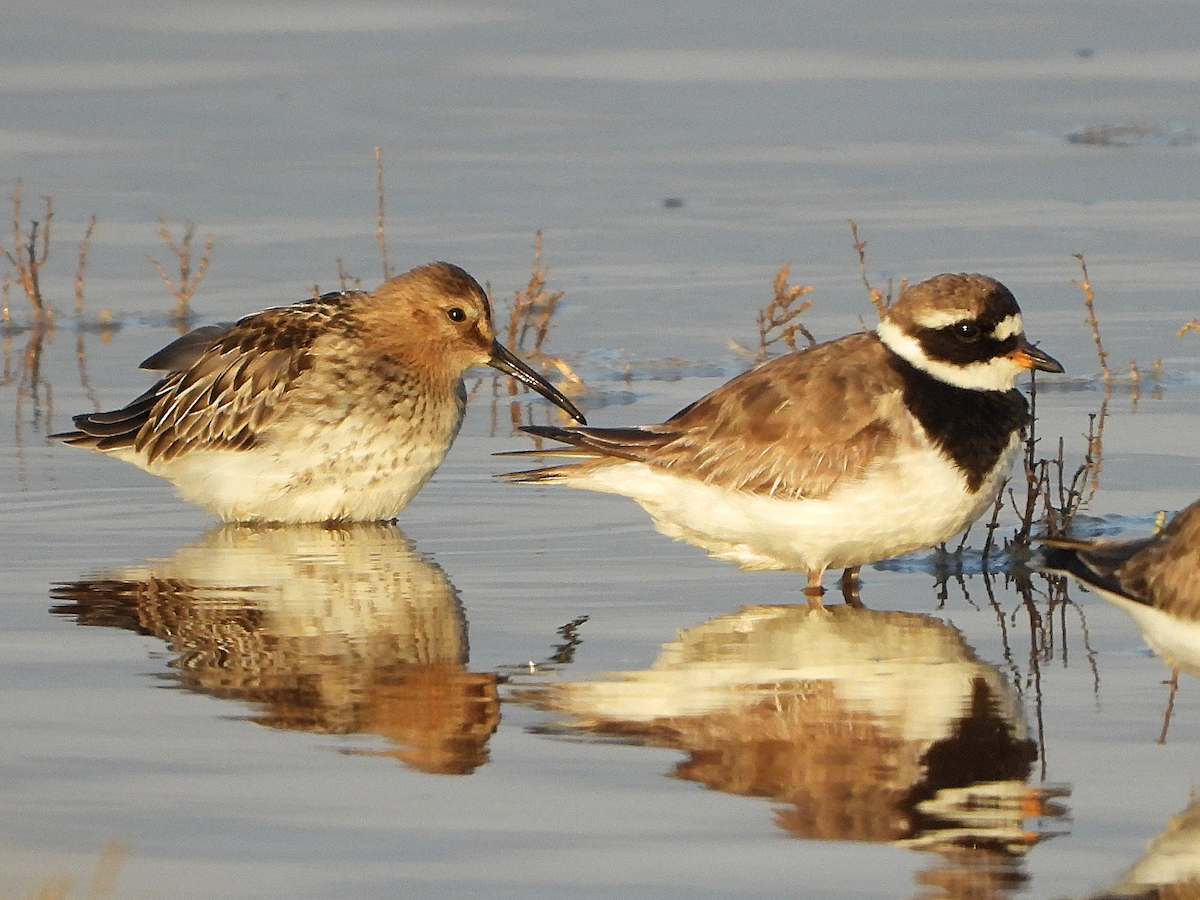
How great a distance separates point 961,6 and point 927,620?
13778 millimetres

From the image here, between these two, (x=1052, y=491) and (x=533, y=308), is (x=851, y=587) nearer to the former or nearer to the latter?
(x=1052, y=491)

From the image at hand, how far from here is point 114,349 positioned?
1279cm

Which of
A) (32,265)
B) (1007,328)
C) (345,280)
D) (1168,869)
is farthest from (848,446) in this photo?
(32,265)

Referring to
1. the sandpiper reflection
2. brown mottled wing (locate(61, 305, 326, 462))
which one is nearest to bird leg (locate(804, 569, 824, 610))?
the sandpiper reflection

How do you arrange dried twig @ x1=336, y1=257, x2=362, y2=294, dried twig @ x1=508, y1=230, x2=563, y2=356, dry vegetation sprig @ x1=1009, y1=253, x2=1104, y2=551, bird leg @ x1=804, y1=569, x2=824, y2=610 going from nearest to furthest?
bird leg @ x1=804, y1=569, x2=824, y2=610, dry vegetation sprig @ x1=1009, y1=253, x2=1104, y2=551, dried twig @ x1=508, y1=230, x2=563, y2=356, dried twig @ x1=336, y1=257, x2=362, y2=294

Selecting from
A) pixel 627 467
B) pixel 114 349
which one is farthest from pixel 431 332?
pixel 114 349

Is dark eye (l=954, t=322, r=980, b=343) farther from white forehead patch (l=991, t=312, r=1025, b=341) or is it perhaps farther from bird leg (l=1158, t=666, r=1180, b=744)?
bird leg (l=1158, t=666, r=1180, b=744)

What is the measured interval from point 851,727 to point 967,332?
7.08 ft

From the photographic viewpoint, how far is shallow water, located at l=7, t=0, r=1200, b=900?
19.8 feet

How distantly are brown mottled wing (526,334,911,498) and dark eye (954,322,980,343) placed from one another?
0.90 ft

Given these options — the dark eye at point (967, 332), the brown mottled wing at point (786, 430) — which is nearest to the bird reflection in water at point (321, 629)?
the brown mottled wing at point (786, 430)

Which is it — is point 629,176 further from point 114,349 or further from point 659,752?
point 659,752

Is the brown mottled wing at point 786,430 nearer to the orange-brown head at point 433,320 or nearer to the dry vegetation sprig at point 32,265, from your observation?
the orange-brown head at point 433,320

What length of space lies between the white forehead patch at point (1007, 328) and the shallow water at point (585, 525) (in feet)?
2.97
